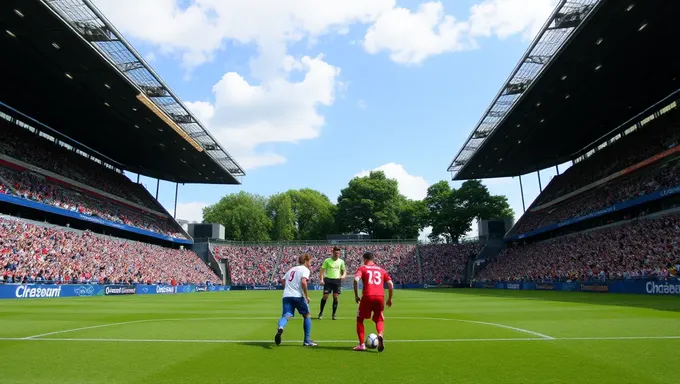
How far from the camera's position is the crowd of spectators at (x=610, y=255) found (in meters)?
29.6

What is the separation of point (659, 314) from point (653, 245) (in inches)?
903

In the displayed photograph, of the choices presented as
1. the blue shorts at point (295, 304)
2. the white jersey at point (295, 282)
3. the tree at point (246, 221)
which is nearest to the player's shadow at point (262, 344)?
the blue shorts at point (295, 304)

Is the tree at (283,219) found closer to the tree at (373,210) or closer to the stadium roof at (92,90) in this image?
the tree at (373,210)

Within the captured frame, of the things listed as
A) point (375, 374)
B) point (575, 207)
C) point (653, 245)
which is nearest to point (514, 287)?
point (575, 207)

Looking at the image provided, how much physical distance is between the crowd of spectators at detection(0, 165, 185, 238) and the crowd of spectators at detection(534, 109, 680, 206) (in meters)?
52.4

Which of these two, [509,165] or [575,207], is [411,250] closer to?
[509,165]

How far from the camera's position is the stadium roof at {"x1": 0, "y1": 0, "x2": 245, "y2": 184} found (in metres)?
24.9

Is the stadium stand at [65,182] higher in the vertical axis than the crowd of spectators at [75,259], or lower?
higher

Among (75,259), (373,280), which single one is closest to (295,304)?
(373,280)

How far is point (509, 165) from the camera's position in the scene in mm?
59281

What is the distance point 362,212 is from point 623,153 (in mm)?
45870

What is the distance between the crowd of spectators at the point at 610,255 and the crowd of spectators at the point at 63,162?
157 ft

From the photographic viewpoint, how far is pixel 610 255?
36125mm

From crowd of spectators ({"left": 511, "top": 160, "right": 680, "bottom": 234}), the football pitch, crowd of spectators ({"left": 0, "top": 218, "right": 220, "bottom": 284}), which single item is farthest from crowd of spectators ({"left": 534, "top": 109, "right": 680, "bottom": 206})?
crowd of spectators ({"left": 0, "top": 218, "right": 220, "bottom": 284})
